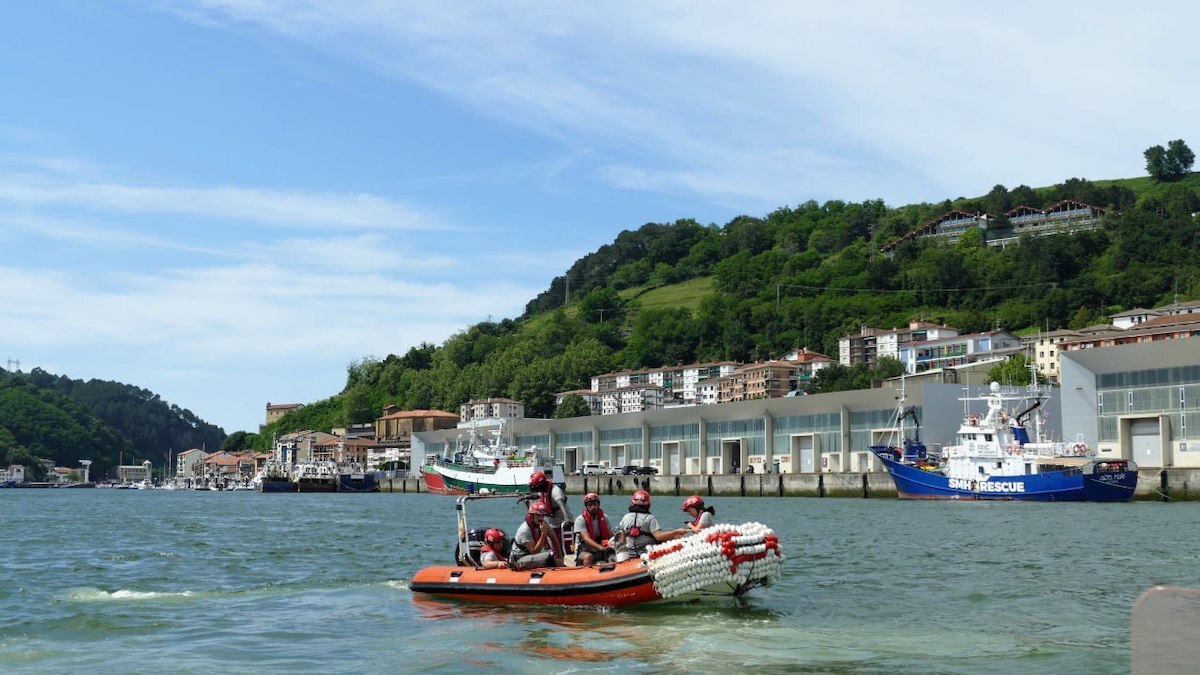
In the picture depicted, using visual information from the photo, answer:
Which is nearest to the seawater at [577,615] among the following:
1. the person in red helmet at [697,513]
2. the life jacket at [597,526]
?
the person in red helmet at [697,513]

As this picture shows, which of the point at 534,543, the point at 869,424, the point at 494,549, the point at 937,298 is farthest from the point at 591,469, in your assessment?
the point at 534,543

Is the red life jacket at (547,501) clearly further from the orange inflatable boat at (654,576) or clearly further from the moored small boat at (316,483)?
the moored small boat at (316,483)

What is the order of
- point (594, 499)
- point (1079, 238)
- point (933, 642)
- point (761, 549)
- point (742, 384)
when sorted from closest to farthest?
point (933, 642) < point (761, 549) < point (594, 499) < point (742, 384) < point (1079, 238)

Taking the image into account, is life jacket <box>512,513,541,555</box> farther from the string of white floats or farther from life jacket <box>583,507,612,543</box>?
the string of white floats

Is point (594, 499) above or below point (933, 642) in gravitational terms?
above

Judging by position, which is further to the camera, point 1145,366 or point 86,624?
point 1145,366

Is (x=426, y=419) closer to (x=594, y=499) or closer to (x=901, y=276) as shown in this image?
(x=901, y=276)

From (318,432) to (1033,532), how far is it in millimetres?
171175

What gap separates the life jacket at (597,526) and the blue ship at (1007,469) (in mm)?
48717

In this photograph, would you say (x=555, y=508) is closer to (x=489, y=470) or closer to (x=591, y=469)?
(x=489, y=470)

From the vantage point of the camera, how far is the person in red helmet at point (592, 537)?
19.0 metres

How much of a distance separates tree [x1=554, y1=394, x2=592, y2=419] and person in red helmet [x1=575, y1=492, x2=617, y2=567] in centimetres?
14151

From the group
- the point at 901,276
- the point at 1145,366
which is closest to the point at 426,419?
the point at 901,276

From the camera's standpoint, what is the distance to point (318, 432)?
649ft
